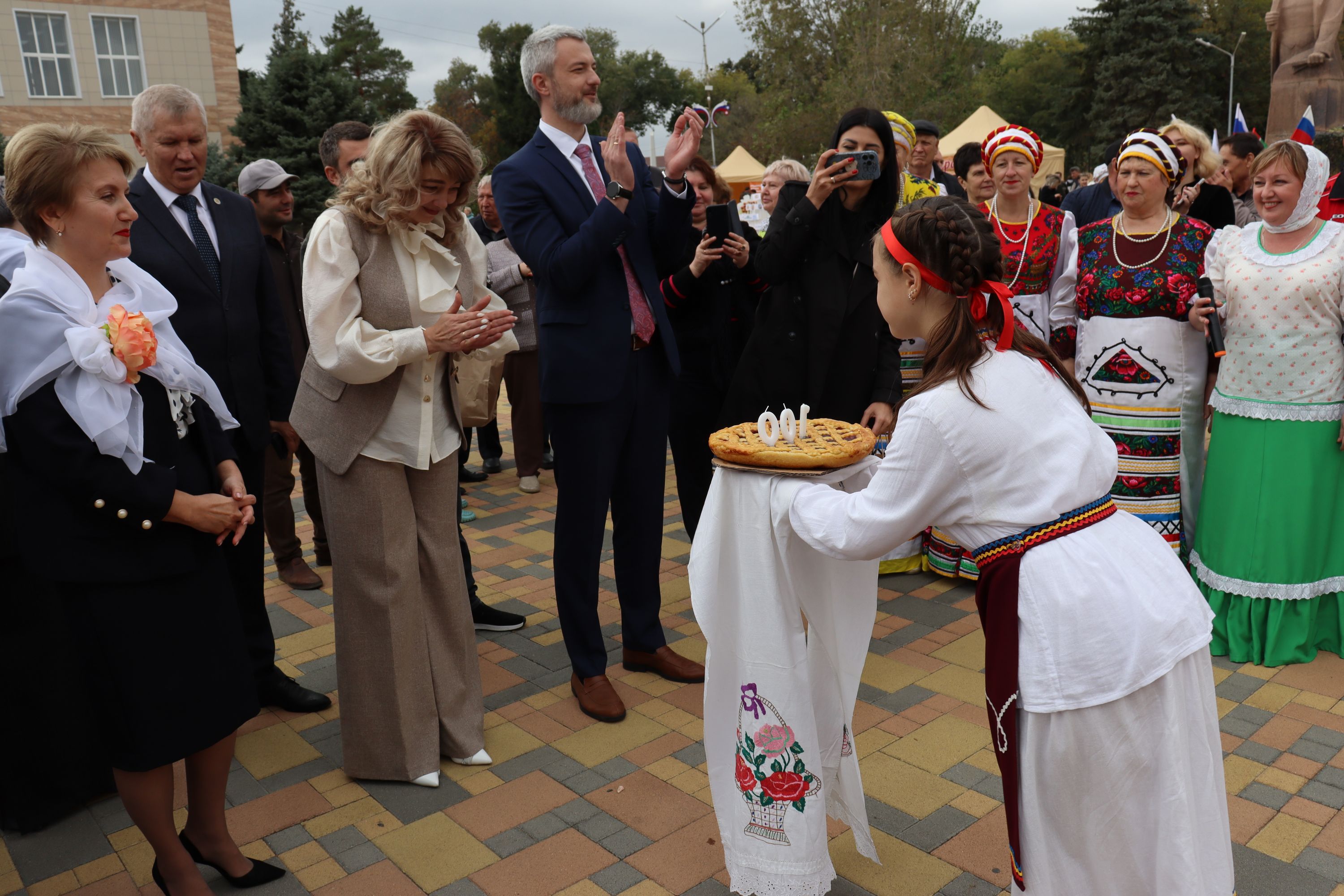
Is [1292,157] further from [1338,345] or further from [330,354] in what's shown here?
[330,354]

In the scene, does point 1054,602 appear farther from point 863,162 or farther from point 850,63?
point 850,63

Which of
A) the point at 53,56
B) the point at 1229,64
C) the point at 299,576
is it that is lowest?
the point at 299,576

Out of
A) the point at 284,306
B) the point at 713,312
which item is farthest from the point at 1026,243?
the point at 284,306

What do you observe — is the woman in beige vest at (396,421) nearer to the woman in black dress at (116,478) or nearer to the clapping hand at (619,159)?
the clapping hand at (619,159)

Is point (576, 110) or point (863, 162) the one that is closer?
point (576, 110)

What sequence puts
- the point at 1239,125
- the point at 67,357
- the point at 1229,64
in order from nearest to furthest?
the point at 67,357, the point at 1239,125, the point at 1229,64

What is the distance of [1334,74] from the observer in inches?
668

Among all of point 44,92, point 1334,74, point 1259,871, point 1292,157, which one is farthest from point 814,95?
point 1259,871

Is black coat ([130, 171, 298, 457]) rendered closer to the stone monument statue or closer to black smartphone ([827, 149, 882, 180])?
black smartphone ([827, 149, 882, 180])

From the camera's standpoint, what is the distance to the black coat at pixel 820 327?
4.17 m

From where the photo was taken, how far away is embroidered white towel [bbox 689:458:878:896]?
2.45 metres

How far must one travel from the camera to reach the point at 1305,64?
17.1 metres

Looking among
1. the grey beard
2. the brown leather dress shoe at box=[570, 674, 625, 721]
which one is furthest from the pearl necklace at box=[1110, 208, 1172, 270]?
the brown leather dress shoe at box=[570, 674, 625, 721]

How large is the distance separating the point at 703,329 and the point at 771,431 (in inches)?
101
